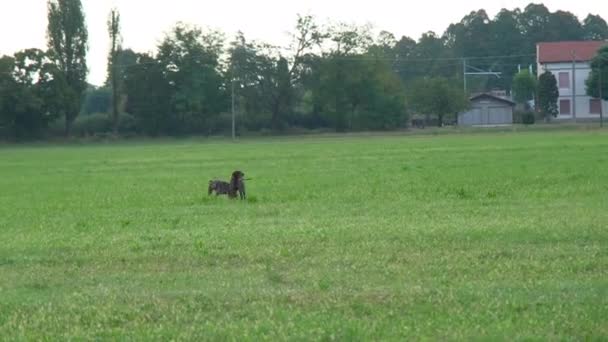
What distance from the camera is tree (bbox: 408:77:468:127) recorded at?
110000mm

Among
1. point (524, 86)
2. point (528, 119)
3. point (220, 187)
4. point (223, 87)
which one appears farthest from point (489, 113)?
point (220, 187)

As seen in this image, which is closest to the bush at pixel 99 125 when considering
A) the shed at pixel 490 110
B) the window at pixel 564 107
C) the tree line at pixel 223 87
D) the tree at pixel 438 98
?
the tree line at pixel 223 87

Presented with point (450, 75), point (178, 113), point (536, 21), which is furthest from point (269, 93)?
point (536, 21)

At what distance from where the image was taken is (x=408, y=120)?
116 m

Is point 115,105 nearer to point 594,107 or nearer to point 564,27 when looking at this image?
point 594,107

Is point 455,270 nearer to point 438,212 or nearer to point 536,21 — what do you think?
point 438,212

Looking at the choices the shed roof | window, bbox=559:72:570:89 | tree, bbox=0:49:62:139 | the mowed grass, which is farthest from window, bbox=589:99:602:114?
the mowed grass

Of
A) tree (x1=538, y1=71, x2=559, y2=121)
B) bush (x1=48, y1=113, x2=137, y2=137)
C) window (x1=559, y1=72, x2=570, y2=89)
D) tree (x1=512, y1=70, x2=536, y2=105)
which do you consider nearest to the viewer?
bush (x1=48, y1=113, x2=137, y2=137)

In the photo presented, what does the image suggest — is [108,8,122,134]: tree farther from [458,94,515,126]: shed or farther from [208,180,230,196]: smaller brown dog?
[208,180,230,196]: smaller brown dog

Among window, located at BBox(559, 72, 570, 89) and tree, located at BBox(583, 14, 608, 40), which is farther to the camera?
tree, located at BBox(583, 14, 608, 40)

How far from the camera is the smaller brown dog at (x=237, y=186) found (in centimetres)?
2486

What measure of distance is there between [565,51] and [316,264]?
11991 cm

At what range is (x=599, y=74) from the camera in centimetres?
11212

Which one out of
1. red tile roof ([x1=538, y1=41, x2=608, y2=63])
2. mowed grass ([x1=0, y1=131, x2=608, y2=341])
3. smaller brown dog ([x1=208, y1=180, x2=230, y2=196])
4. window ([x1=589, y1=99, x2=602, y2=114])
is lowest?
mowed grass ([x1=0, y1=131, x2=608, y2=341])
